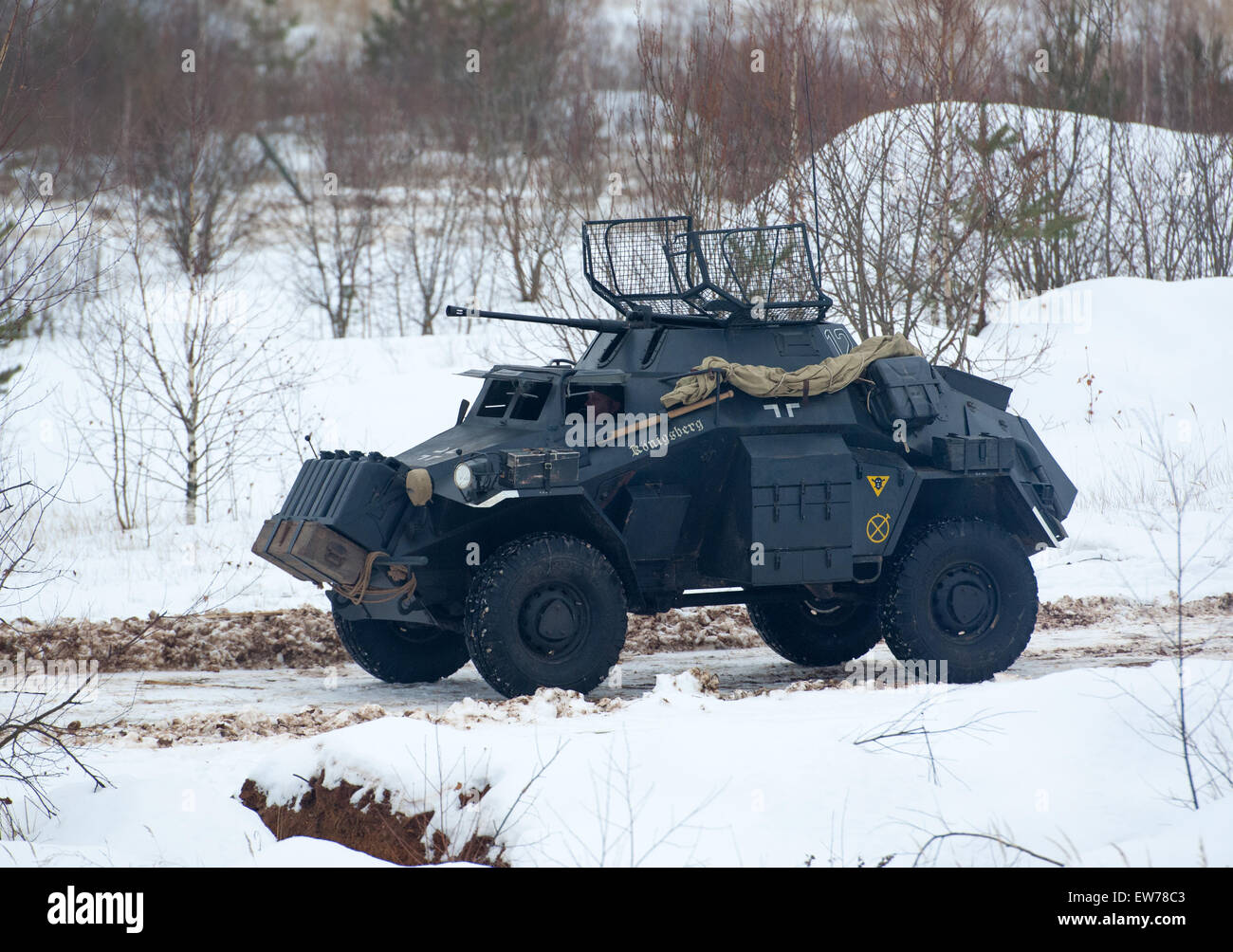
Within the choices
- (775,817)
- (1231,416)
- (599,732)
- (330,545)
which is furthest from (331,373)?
(775,817)

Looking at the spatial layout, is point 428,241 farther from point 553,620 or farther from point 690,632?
point 553,620

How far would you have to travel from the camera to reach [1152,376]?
19.5 meters

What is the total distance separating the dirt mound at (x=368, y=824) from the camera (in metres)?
5.73

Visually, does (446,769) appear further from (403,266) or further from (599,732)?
(403,266)

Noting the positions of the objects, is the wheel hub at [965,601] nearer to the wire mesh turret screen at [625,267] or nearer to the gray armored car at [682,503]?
the gray armored car at [682,503]

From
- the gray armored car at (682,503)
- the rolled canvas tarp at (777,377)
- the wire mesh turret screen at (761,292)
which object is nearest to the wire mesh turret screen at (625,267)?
the gray armored car at (682,503)

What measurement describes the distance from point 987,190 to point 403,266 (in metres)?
17.3

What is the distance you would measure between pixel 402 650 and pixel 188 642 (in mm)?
1915

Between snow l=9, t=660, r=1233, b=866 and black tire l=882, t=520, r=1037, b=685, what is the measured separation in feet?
6.15

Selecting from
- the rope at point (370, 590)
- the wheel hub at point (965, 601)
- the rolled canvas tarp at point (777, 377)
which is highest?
the rolled canvas tarp at point (777, 377)

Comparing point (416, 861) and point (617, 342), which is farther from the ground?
point (617, 342)

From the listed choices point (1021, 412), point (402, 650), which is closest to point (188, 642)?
point (402, 650)

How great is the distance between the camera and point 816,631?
→ 10.4 metres

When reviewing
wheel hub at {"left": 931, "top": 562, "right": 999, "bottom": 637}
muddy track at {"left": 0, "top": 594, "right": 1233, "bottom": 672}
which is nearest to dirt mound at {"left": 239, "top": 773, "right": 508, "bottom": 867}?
muddy track at {"left": 0, "top": 594, "right": 1233, "bottom": 672}
